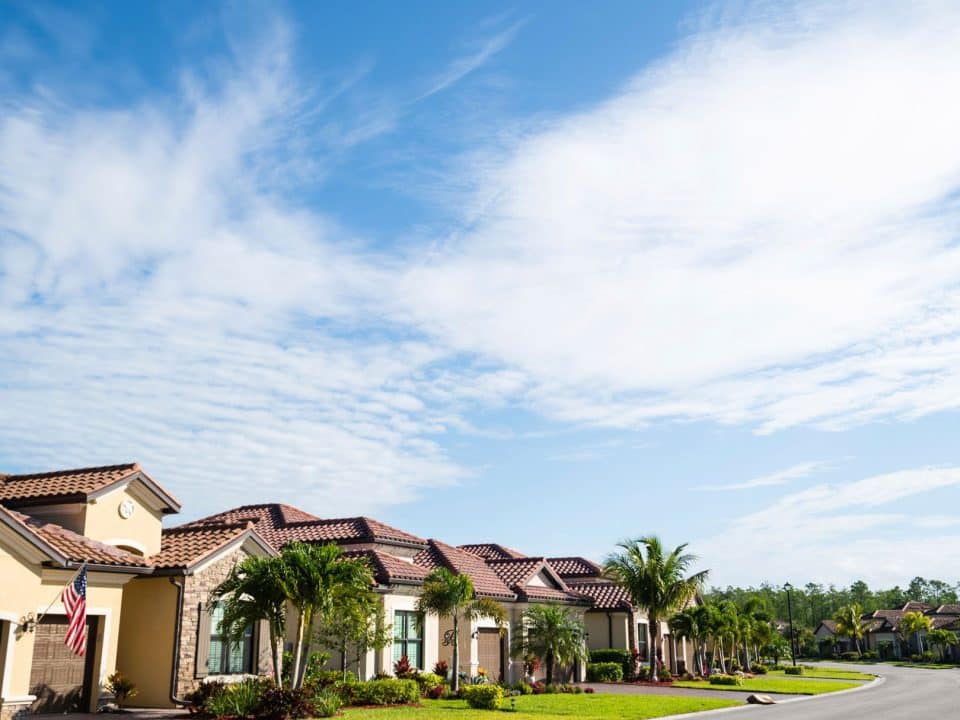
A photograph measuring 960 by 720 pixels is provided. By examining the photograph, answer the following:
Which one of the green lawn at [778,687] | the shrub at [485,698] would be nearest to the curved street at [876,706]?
the green lawn at [778,687]

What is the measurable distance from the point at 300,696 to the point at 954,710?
2011 cm

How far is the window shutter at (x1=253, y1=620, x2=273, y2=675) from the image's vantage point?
25.5 metres

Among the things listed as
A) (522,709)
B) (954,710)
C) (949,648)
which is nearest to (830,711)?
(954,710)

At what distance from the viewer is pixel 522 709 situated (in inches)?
1024

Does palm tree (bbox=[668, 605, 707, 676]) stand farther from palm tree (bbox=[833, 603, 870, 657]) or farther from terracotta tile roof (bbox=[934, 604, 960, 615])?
terracotta tile roof (bbox=[934, 604, 960, 615])

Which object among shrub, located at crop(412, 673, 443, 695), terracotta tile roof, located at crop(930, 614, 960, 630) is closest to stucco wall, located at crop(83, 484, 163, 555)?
shrub, located at crop(412, 673, 443, 695)

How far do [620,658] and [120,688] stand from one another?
25737 mm

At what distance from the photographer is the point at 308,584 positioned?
2186 cm

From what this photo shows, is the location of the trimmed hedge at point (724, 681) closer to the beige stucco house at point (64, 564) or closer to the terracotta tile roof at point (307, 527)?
the terracotta tile roof at point (307, 527)

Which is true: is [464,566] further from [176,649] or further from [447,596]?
[176,649]

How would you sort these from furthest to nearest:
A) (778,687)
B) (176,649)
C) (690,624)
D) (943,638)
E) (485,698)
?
(943,638) < (690,624) < (778,687) < (485,698) < (176,649)

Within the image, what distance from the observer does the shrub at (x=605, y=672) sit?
1598 inches

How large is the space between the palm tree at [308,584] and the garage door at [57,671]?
17.6 ft

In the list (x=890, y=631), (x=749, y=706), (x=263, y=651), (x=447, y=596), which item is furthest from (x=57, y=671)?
(x=890, y=631)
